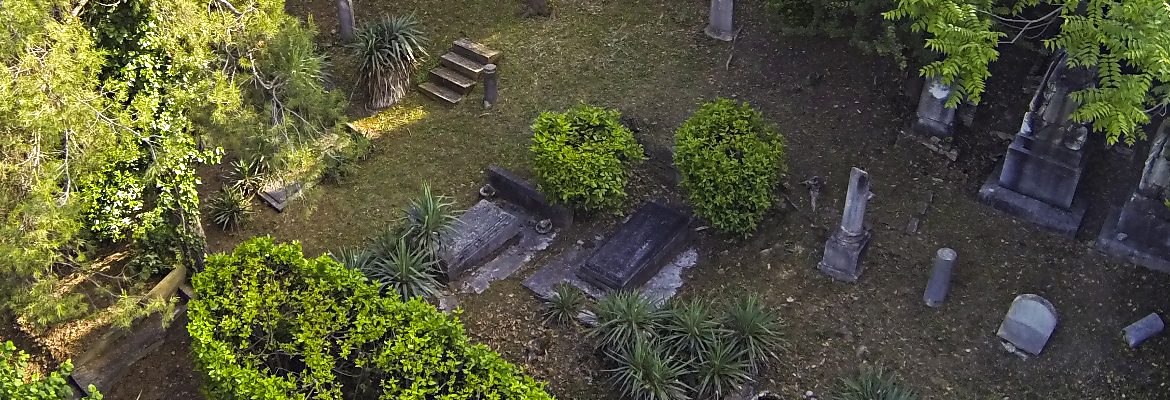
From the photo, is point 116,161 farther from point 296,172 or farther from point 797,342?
point 797,342

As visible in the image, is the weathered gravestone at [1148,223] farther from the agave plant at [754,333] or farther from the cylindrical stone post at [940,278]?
the agave plant at [754,333]

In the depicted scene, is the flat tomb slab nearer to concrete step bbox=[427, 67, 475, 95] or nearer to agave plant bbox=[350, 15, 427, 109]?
concrete step bbox=[427, 67, 475, 95]

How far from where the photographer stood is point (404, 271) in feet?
32.4

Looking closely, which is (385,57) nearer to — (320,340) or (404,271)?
(404,271)

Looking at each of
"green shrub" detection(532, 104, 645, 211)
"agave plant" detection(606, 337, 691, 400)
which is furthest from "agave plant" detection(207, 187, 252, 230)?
"agave plant" detection(606, 337, 691, 400)

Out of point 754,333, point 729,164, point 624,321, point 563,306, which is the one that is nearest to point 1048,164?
point 729,164

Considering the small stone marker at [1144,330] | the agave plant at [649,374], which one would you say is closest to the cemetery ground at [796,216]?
the small stone marker at [1144,330]

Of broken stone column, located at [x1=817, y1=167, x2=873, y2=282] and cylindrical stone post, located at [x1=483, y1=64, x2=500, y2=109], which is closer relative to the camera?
broken stone column, located at [x1=817, y1=167, x2=873, y2=282]

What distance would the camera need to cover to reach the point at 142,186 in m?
8.84

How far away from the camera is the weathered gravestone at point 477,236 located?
10484mm

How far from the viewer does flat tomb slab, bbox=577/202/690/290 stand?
395 inches

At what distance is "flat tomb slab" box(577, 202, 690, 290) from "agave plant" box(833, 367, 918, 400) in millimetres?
2399

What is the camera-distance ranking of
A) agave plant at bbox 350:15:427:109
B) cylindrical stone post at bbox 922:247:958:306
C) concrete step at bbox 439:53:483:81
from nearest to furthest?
cylindrical stone post at bbox 922:247:958:306 → agave plant at bbox 350:15:427:109 → concrete step at bbox 439:53:483:81

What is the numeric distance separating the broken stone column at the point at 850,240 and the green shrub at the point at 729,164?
0.82 meters
